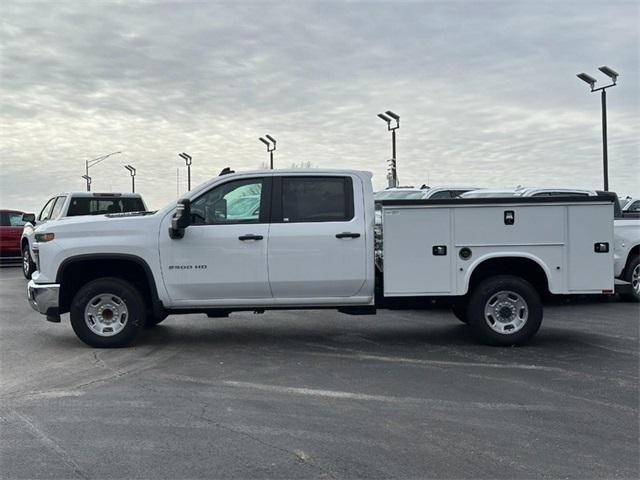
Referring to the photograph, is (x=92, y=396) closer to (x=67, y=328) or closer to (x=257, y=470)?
(x=257, y=470)

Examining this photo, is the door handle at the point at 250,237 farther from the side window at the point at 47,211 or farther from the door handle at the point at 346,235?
the side window at the point at 47,211

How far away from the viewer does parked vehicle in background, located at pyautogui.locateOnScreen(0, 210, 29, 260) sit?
19812 mm

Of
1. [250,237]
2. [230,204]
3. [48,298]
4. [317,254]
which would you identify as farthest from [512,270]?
[48,298]

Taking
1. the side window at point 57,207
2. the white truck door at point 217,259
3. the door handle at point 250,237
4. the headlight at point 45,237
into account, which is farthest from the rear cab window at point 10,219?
the door handle at point 250,237

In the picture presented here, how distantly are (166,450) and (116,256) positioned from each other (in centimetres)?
360

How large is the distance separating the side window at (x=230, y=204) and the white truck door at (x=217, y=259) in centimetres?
1

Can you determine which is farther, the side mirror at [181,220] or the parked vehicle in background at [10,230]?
the parked vehicle in background at [10,230]

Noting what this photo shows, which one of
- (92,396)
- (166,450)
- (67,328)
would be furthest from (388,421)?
(67,328)

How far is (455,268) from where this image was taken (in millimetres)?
7547

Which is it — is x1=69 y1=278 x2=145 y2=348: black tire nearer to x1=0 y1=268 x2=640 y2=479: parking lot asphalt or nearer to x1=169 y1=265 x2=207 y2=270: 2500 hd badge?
x1=0 y1=268 x2=640 y2=479: parking lot asphalt

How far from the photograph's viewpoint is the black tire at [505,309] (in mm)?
7609

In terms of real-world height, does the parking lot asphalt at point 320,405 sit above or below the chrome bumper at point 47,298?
below

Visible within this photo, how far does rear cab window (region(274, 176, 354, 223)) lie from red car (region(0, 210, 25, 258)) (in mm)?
15115

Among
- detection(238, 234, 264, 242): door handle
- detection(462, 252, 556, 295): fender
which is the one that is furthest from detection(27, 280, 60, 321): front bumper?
detection(462, 252, 556, 295): fender
